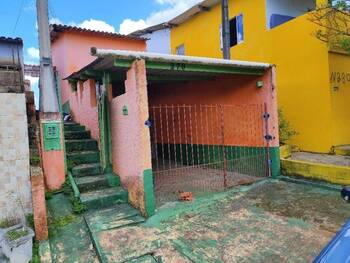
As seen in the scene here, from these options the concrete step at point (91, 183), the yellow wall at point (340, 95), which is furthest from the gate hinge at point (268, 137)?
the concrete step at point (91, 183)

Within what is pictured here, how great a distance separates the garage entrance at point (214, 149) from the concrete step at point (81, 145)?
74.1 inches

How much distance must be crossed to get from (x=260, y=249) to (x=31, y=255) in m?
3.24

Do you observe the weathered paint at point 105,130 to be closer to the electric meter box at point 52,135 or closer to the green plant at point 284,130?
the electric meter box at point 52,135

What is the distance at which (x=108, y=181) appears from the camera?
6.30m

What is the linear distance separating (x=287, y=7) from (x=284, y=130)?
530 centimetres

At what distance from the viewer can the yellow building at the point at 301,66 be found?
316 inches

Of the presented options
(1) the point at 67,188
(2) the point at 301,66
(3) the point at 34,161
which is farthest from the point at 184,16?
(3) the point at 34,161

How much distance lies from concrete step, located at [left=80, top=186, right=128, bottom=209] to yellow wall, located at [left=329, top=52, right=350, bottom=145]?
240 inches

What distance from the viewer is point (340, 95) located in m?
8.20

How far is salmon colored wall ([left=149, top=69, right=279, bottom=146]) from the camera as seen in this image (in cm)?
748

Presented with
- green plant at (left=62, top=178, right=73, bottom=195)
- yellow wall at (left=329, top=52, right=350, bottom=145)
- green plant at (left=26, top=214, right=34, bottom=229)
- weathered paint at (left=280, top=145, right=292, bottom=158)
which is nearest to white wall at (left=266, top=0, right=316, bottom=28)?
yellow wall at (left=329, top=52, right=350, bottom=145)

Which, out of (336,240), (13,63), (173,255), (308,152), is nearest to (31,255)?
(173,255)

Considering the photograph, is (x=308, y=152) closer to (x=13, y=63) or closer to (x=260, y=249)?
(x=260, y=249)

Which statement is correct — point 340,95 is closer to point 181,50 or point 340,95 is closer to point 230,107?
point 230,107
